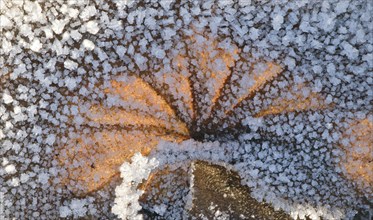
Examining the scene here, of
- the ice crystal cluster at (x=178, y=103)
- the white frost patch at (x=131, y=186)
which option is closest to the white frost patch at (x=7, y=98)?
the ice crystal cluster at (x=178, y=103)

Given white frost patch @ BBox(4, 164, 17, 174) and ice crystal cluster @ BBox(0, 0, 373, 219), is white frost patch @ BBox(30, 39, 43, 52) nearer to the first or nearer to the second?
ice crystal cluster @ BBox(0, 0, 373, 219)

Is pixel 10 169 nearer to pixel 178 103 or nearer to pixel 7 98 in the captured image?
pixel 7 98

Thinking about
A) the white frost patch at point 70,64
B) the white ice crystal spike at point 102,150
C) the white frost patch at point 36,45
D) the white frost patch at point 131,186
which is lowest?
the white frost patch at point 131,186

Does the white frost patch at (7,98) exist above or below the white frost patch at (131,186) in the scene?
above

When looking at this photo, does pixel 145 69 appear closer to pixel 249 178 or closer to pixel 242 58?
pixel 242 58

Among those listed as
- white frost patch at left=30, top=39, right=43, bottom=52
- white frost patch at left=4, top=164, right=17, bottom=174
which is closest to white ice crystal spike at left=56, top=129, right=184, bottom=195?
white frost patch at left=4, top=164, right=17, bottom=174

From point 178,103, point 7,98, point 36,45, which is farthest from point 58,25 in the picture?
point 178,103

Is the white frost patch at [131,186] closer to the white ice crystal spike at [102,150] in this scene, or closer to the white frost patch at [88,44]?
the white ice crystal spike at [102,150]

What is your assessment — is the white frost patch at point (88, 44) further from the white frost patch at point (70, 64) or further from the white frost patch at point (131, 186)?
the white frost patch at point (131, 186)
